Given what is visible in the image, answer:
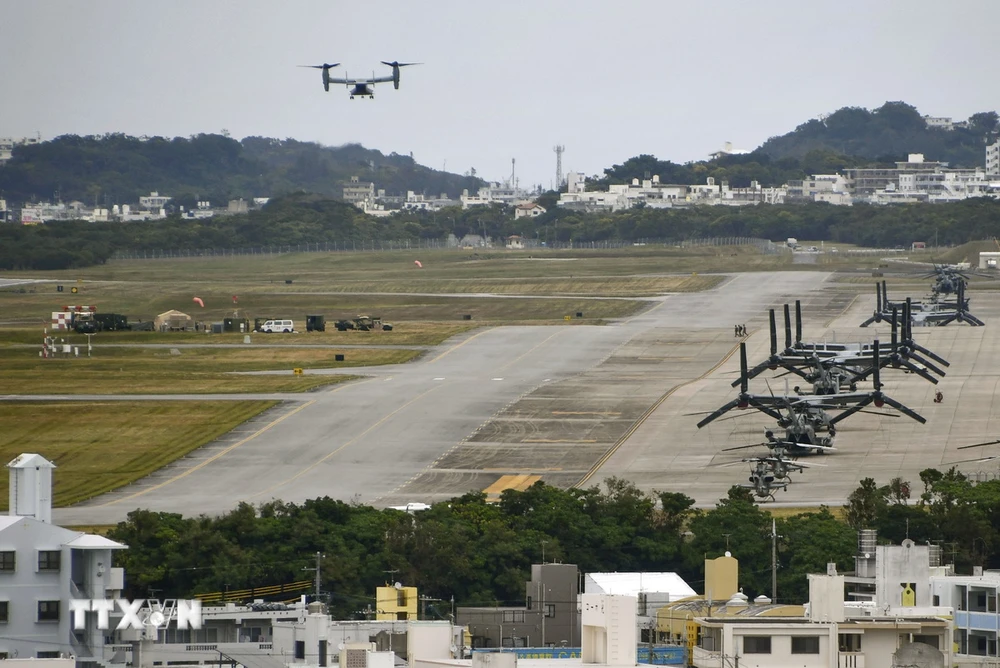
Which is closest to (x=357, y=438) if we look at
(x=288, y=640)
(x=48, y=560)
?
(x=288, y=640)

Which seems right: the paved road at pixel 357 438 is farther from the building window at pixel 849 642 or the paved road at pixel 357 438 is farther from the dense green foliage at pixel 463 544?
the building window at pixel 849 642

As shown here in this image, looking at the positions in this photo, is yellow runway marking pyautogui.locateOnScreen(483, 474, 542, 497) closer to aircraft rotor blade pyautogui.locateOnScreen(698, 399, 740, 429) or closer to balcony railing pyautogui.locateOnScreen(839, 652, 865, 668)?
aircraft rotor blade pyautogui.locateOnScreen(698, 399, 740, 429)

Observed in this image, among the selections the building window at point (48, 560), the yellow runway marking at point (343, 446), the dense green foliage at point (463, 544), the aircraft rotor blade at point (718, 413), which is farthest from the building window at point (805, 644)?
the aircraft rotor blade at point (718, 413)

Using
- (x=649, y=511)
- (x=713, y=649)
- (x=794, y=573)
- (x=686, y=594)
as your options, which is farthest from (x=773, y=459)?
(x=713, y=649)

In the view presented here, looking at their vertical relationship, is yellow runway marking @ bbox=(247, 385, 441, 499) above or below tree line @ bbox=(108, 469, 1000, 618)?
below

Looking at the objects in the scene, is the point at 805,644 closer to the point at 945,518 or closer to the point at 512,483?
the point at 945,518

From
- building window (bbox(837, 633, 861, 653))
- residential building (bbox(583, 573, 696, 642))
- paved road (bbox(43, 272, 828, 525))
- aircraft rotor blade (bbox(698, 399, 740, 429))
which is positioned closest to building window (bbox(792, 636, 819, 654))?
building window (bbox(837, 633, 861, 653))
